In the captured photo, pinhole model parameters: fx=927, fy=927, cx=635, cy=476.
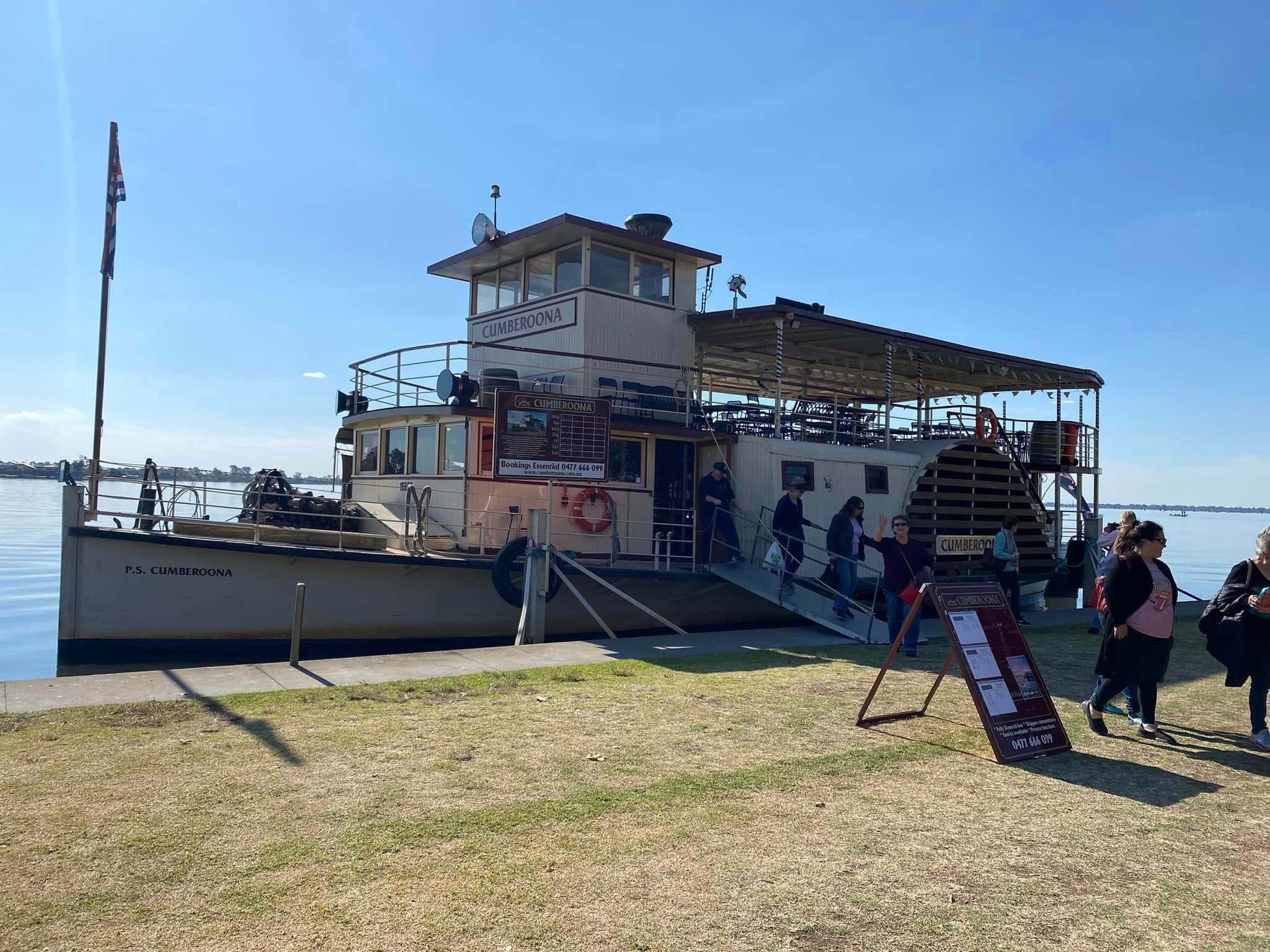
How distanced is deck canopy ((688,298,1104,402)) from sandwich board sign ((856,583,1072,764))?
8.70 metres

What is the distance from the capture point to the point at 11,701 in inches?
289

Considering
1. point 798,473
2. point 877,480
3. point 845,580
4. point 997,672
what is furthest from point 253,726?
point 877,480

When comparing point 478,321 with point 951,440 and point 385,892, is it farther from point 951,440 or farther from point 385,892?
point 385,892

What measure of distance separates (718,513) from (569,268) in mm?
5152

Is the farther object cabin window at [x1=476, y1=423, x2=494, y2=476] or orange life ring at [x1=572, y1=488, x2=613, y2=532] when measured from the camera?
orange life ring at [x1=572, y1=488, x2=613, y2=532]

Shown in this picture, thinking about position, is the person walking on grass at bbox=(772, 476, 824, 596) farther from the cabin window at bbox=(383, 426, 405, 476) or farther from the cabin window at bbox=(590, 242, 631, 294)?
the cabin window at bbox=(383, 426, 405, 476)

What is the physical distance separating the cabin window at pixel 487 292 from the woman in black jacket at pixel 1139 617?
1358 cm

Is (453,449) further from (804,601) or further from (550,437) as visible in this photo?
(804,601)

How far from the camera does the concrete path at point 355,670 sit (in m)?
7.68

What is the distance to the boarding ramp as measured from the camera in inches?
514

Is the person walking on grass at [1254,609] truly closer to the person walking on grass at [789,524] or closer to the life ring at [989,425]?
the person walking on grass at [789,524]

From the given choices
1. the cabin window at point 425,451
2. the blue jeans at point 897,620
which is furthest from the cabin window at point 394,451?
the blue jeans at point 897,620

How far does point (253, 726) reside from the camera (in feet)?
22.5

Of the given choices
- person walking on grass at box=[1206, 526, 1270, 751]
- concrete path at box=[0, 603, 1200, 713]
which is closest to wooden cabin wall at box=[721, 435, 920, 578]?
concrete path at box=[0, 603, 1200, 713]
